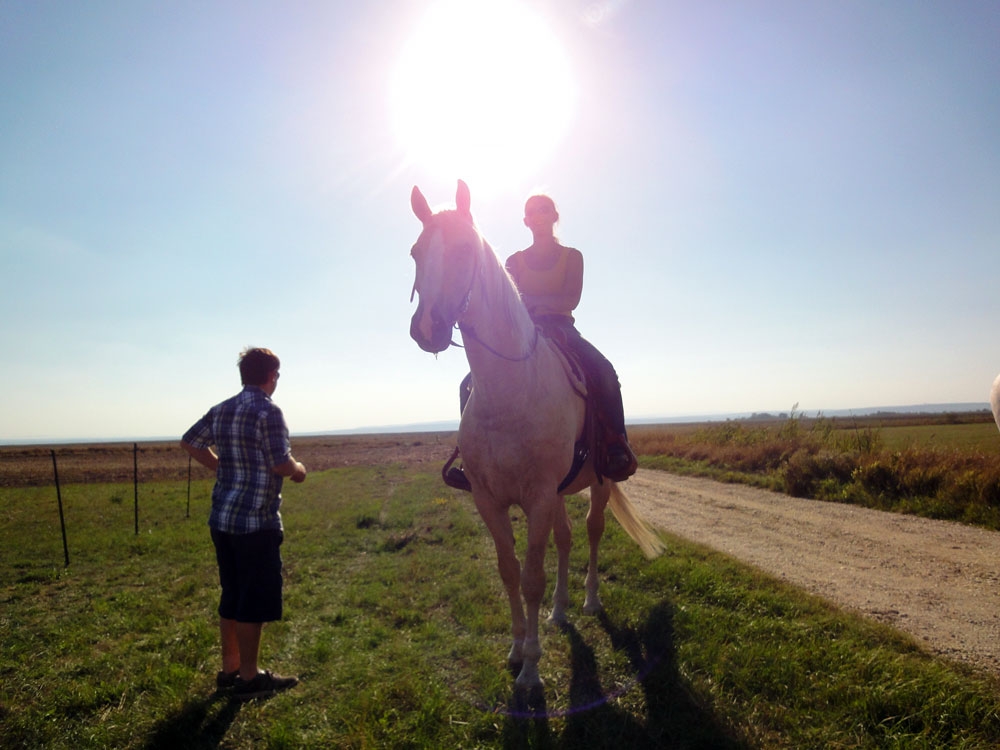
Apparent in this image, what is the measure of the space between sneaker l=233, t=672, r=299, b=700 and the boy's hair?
2.18m

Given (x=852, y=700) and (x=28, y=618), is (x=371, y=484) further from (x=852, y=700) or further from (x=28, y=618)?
(x=852, y=700)

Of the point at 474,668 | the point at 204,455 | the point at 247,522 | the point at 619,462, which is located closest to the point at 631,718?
the point at 474,668

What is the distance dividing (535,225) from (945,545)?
24.9 ft

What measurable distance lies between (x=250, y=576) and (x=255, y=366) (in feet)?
4.98

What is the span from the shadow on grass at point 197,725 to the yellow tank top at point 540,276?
13.2 ft

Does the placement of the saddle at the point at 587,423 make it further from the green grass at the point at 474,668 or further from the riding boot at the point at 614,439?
the green grass at the point at 474,668

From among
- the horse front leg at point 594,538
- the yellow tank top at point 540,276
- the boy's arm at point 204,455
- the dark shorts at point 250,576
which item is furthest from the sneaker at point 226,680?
the yellow tank top at point 540,276

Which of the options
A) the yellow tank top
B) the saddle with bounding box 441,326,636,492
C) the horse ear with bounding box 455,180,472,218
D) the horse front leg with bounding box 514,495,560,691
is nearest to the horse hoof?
the horse front leg with bounding box 514,495,560,691

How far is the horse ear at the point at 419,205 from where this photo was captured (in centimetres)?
339

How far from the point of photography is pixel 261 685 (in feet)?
12.3

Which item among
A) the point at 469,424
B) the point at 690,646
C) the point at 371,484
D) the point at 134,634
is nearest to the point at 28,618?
the point at 134,634

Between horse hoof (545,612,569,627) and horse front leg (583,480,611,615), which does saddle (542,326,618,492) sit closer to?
horse front leg (583,480,611,615)

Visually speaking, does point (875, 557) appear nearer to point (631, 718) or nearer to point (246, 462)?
point (631, 718)

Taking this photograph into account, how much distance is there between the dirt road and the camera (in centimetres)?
464
